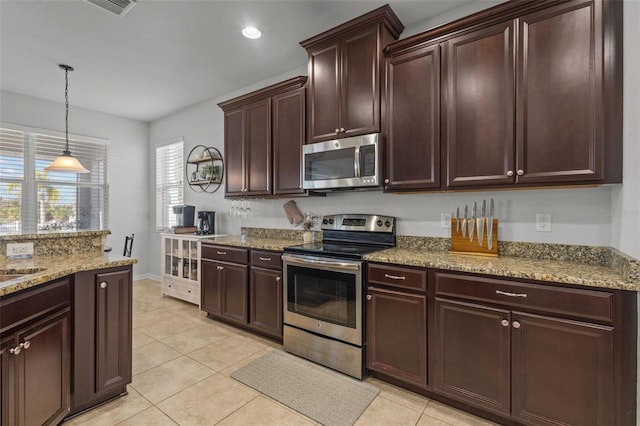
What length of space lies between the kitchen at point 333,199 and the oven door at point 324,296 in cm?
77

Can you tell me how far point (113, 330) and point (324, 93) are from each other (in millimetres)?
2435

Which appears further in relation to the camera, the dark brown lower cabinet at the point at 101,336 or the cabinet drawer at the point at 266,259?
the cabinet drawer at the point at 266,259

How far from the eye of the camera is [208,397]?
6.79ft

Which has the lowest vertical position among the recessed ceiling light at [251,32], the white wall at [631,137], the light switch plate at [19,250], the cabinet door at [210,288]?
the cabinet door at [210,288]

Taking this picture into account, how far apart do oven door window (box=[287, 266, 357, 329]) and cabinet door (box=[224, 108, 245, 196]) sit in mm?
1467

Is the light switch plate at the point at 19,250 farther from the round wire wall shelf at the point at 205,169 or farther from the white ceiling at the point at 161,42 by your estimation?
the round wire wall shelf at the point at 205,169

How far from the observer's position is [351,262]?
226 cm

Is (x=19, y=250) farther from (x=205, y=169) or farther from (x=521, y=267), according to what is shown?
(x=521, y=267)

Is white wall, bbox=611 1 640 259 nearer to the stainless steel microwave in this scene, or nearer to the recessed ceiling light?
the stainless steel microwave

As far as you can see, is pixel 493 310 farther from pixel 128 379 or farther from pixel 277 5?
pixel 277 5

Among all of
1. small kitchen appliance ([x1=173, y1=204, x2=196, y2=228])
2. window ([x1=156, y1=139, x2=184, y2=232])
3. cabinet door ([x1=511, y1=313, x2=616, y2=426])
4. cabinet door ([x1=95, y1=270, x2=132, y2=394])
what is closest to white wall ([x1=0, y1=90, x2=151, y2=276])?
window ([x1=156, y1=139, x2=184, y2=232])

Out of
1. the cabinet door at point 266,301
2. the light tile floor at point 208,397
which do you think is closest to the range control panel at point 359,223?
the cabinet door at point 266,301

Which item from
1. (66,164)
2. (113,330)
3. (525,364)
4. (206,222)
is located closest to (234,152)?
(206,222)

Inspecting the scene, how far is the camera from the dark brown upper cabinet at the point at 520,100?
65.8 inches
